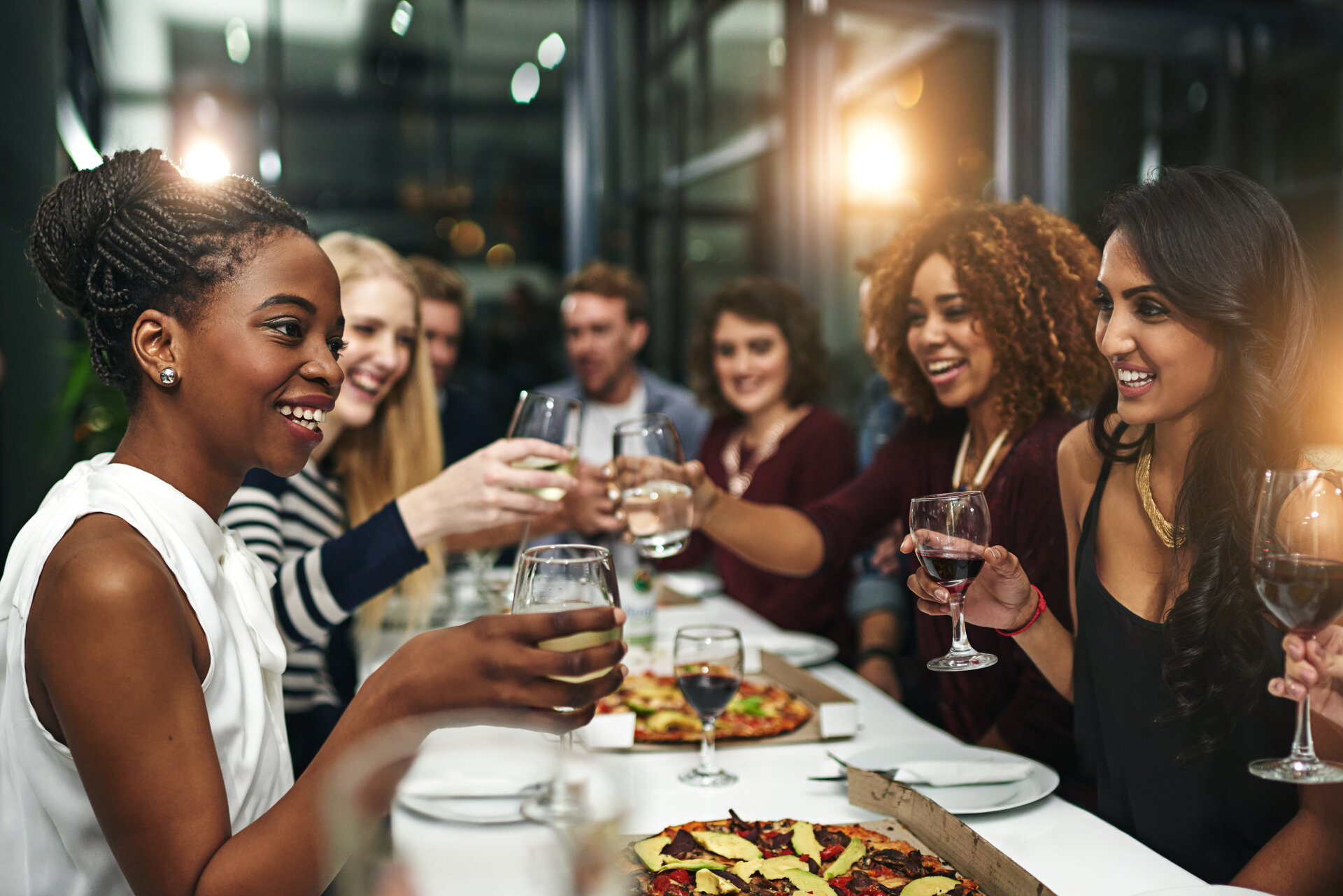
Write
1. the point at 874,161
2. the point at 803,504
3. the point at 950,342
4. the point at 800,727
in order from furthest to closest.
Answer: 1. the point at 874,161
2. the point at 803,504
3. the point at 950,342
4. the point at 800,727

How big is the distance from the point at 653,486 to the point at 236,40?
5.31 metres

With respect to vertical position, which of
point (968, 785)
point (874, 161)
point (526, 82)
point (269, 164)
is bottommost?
point (968, 785)

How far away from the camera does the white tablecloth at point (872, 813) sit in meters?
1.03

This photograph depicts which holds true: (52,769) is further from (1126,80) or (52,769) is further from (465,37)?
(465,37)

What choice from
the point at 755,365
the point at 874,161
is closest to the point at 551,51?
the point at 874,161

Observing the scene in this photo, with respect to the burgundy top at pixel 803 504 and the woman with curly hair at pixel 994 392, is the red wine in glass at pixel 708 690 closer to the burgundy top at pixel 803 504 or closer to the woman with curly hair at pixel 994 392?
the woman with curly hair at pixel 994 392

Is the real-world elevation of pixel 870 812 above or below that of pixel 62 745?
below

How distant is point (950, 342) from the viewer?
172 cm

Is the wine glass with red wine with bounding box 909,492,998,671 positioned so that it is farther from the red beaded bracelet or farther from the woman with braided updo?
the woman with braided updo

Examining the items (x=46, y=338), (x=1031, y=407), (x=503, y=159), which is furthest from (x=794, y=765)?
(x=503, y=159)

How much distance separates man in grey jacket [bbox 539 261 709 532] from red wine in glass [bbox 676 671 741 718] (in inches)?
102

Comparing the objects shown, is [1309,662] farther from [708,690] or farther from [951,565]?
[708,690]

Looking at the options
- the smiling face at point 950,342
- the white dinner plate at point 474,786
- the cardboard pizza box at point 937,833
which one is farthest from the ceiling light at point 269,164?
the white dinner plate at point 474,786

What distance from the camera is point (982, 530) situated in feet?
3.61
